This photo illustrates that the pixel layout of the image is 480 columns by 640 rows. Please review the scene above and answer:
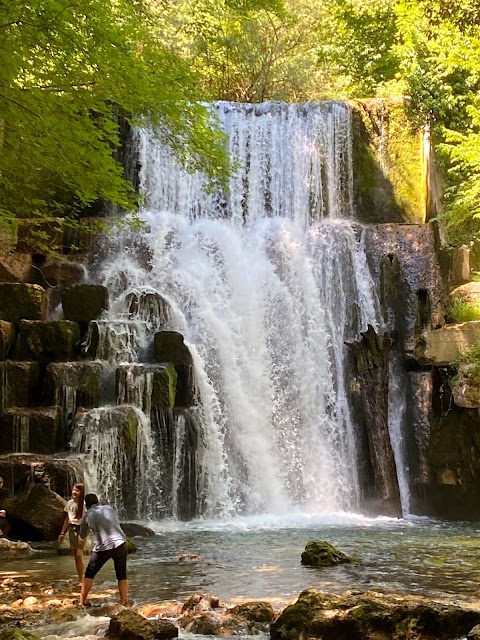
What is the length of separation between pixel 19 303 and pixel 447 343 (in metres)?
9.93

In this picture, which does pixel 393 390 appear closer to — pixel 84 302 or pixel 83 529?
pixel 84 302

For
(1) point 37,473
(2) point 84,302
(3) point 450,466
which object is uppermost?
(2) point 84,302

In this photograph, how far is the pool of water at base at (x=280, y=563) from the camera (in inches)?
312

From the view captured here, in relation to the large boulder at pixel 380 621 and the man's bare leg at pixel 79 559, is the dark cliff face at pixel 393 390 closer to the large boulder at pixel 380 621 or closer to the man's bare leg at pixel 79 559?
the man's bare leg at pixel 79 559

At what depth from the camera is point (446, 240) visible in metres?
19.1

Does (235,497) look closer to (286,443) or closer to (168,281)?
(286,443)

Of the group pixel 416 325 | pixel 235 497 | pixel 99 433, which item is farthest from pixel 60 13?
pixel 416 325

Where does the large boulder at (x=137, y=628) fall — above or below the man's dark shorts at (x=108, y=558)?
below

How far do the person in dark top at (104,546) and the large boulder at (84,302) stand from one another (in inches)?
404

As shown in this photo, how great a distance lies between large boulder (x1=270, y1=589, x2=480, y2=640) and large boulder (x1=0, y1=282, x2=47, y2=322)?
12.7 metres

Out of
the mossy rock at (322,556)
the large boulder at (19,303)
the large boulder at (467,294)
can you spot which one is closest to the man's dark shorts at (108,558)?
the mossy rock at (322,556)

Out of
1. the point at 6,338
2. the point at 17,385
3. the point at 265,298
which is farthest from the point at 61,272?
the point at 265,298

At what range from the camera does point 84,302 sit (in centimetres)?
1717

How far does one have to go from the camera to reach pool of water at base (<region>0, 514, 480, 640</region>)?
7914mm
